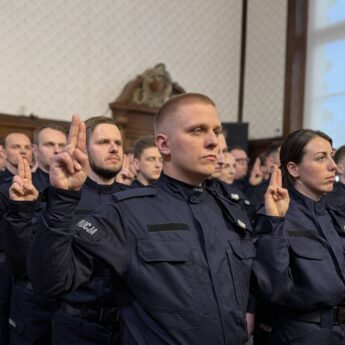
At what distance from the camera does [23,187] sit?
5.18 ft

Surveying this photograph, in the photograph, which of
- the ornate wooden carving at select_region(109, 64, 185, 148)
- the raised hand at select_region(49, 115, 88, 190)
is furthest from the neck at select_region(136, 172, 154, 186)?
the ornate wooden carving at select_region(109, 64, 185, 148)

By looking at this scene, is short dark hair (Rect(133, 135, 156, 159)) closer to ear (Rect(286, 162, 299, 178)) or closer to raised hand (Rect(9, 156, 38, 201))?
ear (Rect(286, 162, 299, 178))

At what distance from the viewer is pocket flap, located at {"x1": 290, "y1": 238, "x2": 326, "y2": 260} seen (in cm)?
196

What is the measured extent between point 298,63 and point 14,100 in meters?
4.17

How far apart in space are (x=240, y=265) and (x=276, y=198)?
0.39 metres

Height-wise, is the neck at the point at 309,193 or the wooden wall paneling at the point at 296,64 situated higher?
the wooden wall paneling at the point at 296,64

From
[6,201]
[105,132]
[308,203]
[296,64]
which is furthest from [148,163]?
[296,64]

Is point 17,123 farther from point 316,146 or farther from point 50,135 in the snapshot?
point 316,146

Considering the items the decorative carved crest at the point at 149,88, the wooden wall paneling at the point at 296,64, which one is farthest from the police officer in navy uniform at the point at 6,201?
the wooden wall paneling at the point at 296,64

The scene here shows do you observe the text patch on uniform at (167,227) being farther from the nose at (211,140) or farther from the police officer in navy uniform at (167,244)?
the nose at (211,140)

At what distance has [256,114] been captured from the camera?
8.08 m

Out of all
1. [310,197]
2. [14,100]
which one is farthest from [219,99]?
[310,197]

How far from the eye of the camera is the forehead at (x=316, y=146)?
7.38 feet

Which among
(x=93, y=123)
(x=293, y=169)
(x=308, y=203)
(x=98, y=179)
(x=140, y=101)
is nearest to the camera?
(x=308, y=203)
